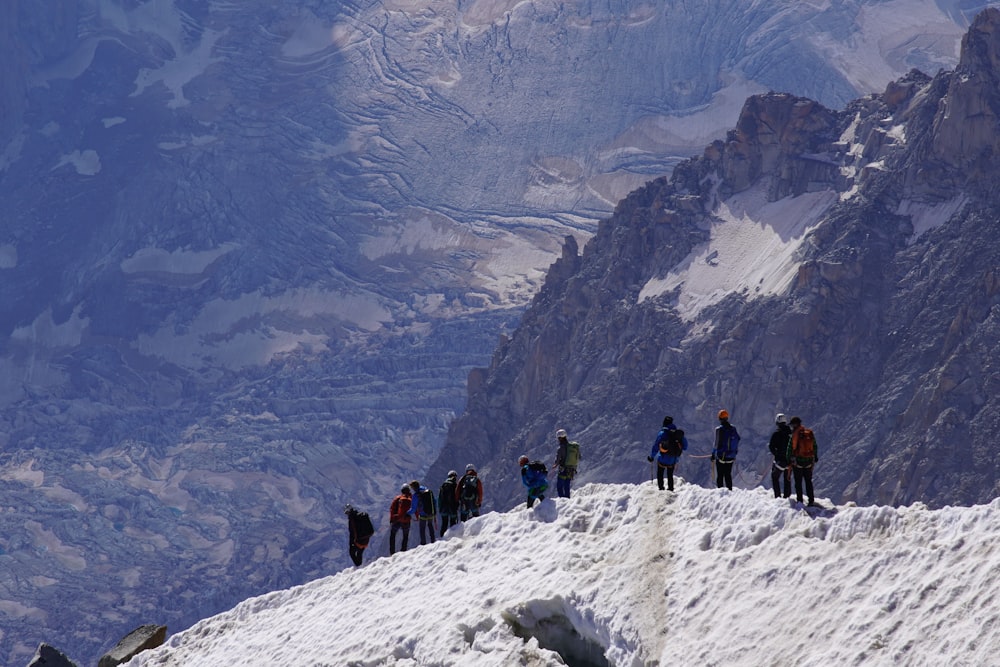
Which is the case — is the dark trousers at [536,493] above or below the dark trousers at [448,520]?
below

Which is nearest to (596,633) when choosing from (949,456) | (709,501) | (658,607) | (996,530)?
(658,607)

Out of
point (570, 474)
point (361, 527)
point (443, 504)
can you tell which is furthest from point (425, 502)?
point (570, 474)

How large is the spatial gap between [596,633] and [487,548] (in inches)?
313

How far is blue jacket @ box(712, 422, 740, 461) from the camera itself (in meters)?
49.9

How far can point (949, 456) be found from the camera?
166 m

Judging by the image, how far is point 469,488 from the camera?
56000mm

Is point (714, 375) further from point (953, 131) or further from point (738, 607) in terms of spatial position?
point (738, 607)

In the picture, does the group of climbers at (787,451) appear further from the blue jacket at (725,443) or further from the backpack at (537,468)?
the backpack at (537,468)

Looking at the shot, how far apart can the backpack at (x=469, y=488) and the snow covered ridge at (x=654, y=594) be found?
4.97 feet

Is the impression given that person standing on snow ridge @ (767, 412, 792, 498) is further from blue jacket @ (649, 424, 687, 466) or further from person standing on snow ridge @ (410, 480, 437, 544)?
person standing on snow ridge @ (410, 480, 437, 544)

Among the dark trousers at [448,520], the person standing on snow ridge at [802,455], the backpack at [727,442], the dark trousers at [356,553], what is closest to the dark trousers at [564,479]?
the dark trousers at [448,520]

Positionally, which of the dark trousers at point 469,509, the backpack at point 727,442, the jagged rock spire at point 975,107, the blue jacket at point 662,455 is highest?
the jagged rock spire at point 975,107

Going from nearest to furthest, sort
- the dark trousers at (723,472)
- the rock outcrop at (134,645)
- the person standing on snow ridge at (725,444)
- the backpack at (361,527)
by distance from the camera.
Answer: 1. the person standing on snow ridge at (725,444)
2. the dark trousers at (723,472)
3. the backpack at (361,527)
4. the rock outcrop at (134,645)

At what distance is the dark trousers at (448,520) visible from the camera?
55812mm
